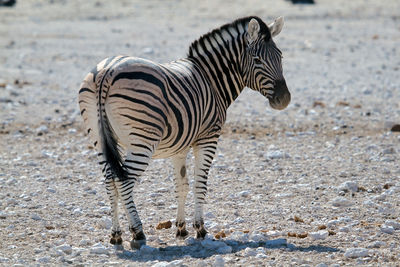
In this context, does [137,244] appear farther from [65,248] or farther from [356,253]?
[356,253]

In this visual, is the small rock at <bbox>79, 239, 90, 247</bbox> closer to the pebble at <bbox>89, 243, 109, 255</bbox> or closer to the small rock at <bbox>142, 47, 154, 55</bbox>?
the pebble at <bbox>89, 243, 109, 255</bbox>

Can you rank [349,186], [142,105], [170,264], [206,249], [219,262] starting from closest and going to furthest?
[170,264] → [219,262] → [142,105] → [206,249] → [349,186]

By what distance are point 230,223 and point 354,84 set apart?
9.16 meters

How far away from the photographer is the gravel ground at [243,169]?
633cm

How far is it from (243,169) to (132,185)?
3.42 metres

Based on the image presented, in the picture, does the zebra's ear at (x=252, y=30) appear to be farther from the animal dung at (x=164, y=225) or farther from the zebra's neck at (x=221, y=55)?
the animal dung at (x=164, y=225)

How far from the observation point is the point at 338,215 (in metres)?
7.47

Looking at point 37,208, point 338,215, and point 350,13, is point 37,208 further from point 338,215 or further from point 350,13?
point 350,13

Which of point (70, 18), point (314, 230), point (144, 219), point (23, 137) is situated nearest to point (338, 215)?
point (314, 230)

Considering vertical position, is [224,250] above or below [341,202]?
below

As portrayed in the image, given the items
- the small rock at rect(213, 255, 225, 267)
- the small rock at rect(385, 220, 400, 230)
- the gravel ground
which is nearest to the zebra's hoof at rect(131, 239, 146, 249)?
the gravel ground

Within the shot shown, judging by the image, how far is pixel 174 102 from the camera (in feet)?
21.3

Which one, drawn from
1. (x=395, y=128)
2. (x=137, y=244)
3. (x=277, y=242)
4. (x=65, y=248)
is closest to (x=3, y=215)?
(x=65, y=248)

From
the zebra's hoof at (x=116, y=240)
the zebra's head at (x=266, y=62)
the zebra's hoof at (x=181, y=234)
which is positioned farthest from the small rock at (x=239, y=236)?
the zebra's head at (x=266, y=62)
